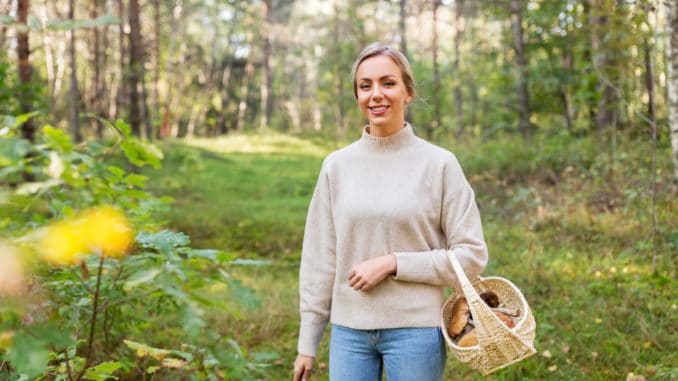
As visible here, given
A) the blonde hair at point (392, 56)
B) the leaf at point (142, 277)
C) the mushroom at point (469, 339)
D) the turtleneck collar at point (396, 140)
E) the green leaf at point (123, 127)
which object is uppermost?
the blonde hair at point (392, 56)

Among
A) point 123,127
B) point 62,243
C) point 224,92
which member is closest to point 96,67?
point 224,92

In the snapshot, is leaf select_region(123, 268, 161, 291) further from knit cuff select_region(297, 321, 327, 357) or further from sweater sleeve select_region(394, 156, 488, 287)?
knit cuff select_region(297, 321, 327, 357)

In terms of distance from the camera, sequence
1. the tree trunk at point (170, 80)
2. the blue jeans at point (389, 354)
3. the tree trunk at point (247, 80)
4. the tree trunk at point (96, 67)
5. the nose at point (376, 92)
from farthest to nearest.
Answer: the tree trunk at point (247, 80) → the tree trunk at point (170, 80) → the tree trunk at point (96, 67) → the nose at point (376, 92) → the blue jeans at point (389, 354)

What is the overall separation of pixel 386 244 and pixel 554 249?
5005mm

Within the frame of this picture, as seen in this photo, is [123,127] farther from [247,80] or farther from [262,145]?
[247,80]

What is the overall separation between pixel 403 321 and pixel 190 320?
120 centimetres

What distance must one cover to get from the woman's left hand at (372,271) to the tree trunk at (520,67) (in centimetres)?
1026

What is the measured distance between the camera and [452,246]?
2.32m

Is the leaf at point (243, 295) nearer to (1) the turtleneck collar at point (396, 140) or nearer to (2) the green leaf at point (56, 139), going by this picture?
(2) the green leaf at point (56, 139)

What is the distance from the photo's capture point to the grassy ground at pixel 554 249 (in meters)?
4.55

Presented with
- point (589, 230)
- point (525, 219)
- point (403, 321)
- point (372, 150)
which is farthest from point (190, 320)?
point (525, 219)

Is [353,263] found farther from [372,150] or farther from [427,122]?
[427,122]

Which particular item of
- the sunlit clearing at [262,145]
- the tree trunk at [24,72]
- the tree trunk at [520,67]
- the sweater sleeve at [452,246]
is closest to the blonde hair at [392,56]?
the sweater sleeve at [452,246]

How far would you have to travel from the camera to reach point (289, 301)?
6184 millimetres
